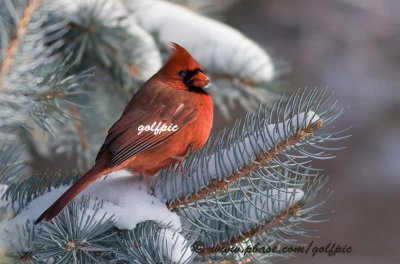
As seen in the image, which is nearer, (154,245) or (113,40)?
(154,245)

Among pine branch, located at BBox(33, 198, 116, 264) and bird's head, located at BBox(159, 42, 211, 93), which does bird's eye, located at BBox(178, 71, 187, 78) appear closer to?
bird's head, located at BBox(159, 42, 211, 93)

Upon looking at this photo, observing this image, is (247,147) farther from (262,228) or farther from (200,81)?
(200,81)

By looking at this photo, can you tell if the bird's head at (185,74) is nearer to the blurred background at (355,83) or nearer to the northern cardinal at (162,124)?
the northern cardinal at (162,124)

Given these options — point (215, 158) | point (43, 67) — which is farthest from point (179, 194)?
point (43, 67)

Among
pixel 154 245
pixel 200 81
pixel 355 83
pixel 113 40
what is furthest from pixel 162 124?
pixel 355 83

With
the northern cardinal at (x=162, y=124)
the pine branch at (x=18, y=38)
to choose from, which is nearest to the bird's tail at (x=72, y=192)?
the northern cardinal at (x=162, y=124)
